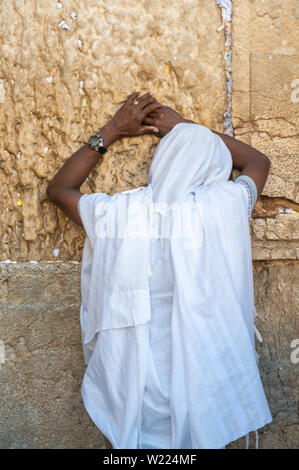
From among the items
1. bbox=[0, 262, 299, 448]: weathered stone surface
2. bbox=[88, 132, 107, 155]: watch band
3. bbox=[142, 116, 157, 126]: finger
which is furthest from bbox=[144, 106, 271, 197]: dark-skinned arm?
bbox=[0, 262, 299, 448]: weathered stone surface

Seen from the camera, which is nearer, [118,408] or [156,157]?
[118,408]

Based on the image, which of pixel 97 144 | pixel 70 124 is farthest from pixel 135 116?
pixel 70 124

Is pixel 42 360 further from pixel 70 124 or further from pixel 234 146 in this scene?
pixel 234 146

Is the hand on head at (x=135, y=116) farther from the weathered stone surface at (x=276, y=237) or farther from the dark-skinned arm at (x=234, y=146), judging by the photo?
the weathered stone surface at (x=276, y=237)

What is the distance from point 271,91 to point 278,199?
0.54 metres

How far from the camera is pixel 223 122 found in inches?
99.0

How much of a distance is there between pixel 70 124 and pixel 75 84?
184 millimetres

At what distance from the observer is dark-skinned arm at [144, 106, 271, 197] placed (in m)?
2.30

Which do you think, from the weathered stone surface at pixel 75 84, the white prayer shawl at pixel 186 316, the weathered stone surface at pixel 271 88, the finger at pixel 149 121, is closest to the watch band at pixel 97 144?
the weathered stone surface at pixel 75 84

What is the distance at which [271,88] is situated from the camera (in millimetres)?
2537

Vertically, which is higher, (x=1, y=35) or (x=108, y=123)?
(x=1, y=35)

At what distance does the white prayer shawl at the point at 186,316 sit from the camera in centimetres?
180

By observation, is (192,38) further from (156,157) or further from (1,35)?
(1,35)
